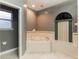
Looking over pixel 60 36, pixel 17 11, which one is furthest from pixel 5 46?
pixel 60 36

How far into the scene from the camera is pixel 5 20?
8.48ft

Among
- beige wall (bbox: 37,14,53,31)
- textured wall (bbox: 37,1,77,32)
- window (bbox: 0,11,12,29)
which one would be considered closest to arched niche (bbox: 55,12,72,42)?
textured wall (bbox: 37,1,77,32)

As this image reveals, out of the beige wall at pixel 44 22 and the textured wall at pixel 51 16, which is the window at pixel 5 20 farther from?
the beige wall at pixel 44 22

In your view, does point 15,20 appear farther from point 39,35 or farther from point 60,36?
point 60,36

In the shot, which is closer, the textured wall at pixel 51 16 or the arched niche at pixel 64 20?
the arched niche at pixel 64 20

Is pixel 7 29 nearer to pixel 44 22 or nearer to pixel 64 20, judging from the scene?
pixel 64 20

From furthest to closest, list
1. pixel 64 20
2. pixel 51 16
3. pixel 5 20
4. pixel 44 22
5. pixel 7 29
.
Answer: pixel 44 22
pixel 51 16
pixel 64 20
pixel 7 29
pixel 5 20

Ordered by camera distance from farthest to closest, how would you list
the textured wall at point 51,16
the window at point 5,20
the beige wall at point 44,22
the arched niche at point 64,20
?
the beige wall at point 44,22 < the textured wall at point 51,16 < the arched niche at point 64,20 < the window at point 5,20

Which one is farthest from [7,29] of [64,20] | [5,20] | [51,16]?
[51,16]

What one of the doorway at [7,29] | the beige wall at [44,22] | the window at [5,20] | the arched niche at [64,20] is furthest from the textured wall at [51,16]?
the window at [5,20]

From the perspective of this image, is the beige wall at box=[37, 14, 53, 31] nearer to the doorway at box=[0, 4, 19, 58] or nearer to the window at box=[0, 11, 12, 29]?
the doorway at box=[0, 4, 19, 58]

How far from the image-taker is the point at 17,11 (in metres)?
3.22

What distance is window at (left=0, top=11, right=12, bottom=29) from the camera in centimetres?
249

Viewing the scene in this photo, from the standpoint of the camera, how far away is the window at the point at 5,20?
2.49m
